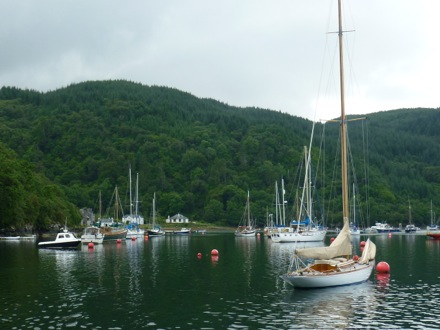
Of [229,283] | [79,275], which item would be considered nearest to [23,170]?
[79,275]

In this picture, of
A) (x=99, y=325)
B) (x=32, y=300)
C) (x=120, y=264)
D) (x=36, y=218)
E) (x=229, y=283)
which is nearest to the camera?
(x=99, y=325)

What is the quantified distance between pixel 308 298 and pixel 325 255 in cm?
491

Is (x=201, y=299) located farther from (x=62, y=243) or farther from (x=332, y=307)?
(x=62, y=243)

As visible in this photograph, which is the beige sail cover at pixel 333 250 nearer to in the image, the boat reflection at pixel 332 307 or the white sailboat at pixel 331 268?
the white sailboat at pixel 331 268

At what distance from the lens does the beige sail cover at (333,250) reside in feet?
128

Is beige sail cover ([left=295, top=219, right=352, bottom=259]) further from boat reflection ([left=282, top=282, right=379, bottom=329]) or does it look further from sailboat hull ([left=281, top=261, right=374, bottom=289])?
boat reflection ([left=282, top=282, right=379, bottom=329])

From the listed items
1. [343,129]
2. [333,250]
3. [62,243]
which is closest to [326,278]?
[333,250]

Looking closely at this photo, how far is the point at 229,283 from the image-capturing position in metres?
44.2

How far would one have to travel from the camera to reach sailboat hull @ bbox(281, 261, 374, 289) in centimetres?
3819

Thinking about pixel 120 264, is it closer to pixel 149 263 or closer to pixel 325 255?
pixel 149 263

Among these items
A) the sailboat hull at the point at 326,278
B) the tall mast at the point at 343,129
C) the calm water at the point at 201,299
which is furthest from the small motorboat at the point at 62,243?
the sailboat hull at the point at 326,278

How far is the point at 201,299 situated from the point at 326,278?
963cm

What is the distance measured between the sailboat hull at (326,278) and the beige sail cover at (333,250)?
1.43 metres

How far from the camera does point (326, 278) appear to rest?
38.7 meters
